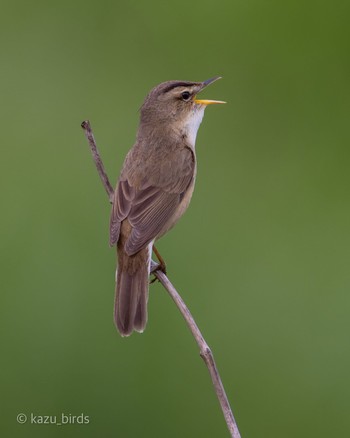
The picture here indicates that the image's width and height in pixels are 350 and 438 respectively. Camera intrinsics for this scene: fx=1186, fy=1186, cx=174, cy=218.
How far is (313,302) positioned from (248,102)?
223 centimetres

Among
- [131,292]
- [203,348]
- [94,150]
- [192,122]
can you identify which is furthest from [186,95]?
[203,348]

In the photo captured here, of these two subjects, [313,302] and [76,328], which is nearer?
[76,328]

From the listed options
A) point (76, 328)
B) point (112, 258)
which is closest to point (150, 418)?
point (76, 328)

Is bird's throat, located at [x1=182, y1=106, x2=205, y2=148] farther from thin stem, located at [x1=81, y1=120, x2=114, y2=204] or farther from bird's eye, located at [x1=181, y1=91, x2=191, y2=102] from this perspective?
thin stem, located at [x1=81, y1=120, x2=114, y2=204]

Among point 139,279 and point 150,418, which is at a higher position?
point 139,279

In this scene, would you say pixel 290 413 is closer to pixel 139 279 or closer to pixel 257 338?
pixel 257 338

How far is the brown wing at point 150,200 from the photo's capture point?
6.58m

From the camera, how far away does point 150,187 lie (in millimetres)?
6902

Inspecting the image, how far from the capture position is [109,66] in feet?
31.1

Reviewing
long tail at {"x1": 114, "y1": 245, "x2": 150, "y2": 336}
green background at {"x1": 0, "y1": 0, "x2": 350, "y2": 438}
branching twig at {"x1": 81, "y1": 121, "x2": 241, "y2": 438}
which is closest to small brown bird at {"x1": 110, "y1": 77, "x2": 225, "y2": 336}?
long tail at {"x1": 114, "y1": 245, "x2": 150, "y2": 336}

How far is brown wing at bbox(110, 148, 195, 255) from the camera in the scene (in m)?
6.58

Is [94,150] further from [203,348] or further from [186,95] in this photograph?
[203,348]

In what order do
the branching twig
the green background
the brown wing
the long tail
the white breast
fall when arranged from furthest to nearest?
the white breast, the green background, the brown wing, the long tail, the branching twig

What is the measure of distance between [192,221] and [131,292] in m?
1.89
